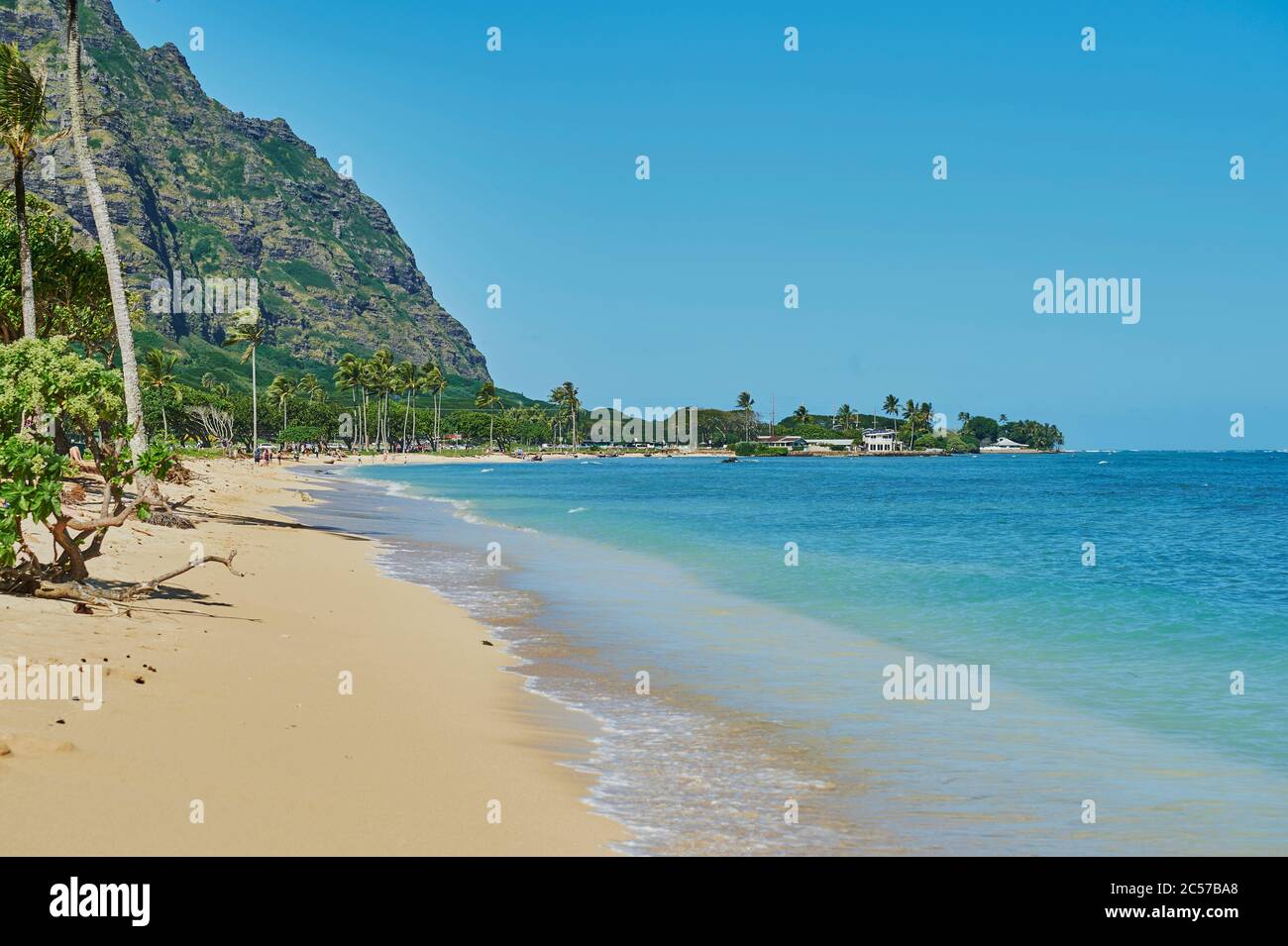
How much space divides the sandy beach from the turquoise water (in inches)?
39.7

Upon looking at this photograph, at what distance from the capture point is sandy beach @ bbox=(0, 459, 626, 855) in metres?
7.51

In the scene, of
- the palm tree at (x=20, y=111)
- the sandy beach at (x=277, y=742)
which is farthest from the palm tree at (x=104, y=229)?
the sandy beach at (x=277, y=742)

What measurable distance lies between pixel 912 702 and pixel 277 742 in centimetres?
867

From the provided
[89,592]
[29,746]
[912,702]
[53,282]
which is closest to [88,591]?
[89,592]

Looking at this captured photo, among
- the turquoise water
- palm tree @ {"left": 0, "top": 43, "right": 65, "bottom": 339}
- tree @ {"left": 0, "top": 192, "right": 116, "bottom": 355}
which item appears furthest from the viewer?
tree @ {"left": 0, "top": 192, "right": 116, "bottom": 355}

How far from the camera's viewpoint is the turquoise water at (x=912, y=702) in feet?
31.0

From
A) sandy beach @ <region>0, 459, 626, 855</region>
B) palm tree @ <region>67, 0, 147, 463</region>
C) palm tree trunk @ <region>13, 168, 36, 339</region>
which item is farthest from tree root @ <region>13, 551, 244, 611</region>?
palm tree trunk @ <region>13, 168, 36, 339</region>

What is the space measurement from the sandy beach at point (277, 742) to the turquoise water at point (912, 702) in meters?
1.01

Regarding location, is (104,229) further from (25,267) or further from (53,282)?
(53,282)

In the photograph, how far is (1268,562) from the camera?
37.7 metres

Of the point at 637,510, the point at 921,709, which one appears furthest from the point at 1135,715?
the point at 637,510

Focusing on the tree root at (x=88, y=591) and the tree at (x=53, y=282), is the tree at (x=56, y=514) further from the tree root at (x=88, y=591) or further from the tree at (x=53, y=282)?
the tree at (x=53, y=282)

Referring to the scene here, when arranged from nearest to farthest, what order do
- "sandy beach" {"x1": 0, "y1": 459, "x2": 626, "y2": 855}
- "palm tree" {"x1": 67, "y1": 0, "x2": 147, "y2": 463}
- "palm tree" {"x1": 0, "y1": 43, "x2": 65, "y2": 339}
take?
1. "sandy beach" {"x1": 0, "y1": 459, "x2": 626, "y2": 855}
2. "palm tree" {"x1": 67, "y1": 0, "x2": 147, "y2": 463}
3. "palm tree" {"x1": 0, "y1": 43, "x2": 65, "y2": 339}

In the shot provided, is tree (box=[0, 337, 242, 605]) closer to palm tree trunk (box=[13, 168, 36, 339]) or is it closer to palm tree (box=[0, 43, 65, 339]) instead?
palm tree trunk (box=[13, 168, 36, 339])
